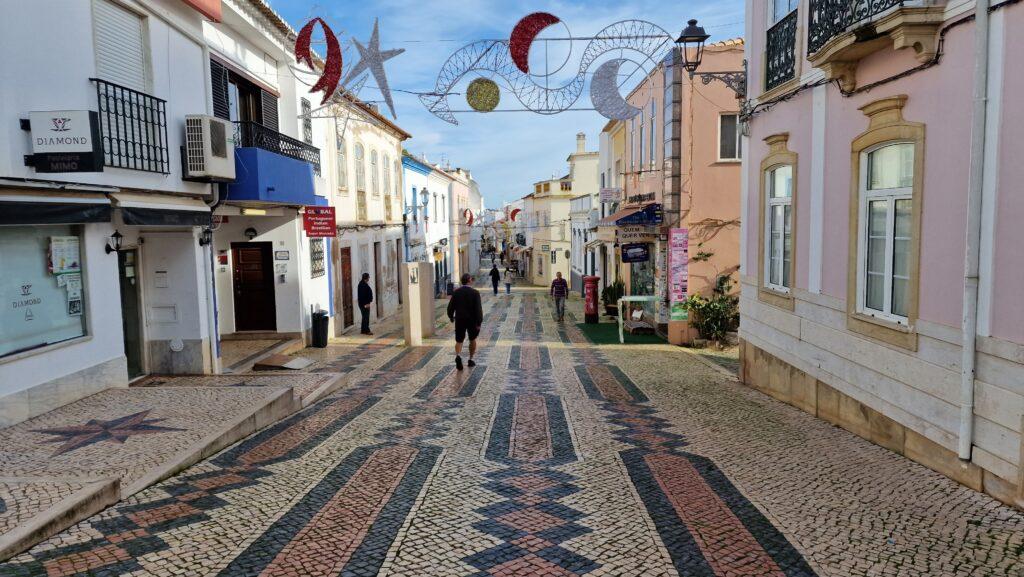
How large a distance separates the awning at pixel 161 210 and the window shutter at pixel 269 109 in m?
3.71

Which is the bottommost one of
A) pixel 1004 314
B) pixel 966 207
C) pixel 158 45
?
pixel 1004 314

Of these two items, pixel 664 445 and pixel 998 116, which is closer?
pixel 998 116

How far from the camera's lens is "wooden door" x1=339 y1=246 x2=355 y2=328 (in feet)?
58.4

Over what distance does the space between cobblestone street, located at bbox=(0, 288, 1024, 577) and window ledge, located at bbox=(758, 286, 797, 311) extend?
1.35 meters

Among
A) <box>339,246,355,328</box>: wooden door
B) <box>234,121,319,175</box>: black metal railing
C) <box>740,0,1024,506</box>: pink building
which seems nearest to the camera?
<box>740,0,1024,506</box>: pink building

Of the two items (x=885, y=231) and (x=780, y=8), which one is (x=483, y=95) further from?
(x=885, y=231)

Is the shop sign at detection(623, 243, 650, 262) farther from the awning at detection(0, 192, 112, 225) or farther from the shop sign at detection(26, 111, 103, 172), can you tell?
the shop sign at detection(26, 111, 103, 172)

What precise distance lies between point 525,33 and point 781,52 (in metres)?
3.42

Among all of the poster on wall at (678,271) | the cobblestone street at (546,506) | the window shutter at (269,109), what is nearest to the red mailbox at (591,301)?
the poster on wall at (678,271)

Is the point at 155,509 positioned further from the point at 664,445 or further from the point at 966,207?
the point at 966,207

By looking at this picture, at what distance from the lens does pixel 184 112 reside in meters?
9.44

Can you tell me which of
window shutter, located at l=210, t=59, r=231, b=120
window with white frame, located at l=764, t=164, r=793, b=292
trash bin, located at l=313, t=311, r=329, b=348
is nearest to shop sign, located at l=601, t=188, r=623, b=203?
trash bin, located at l=313, t=311, r=329, b=348

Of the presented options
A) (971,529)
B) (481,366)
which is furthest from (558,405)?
(971,529)

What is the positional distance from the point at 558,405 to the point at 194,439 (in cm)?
435
